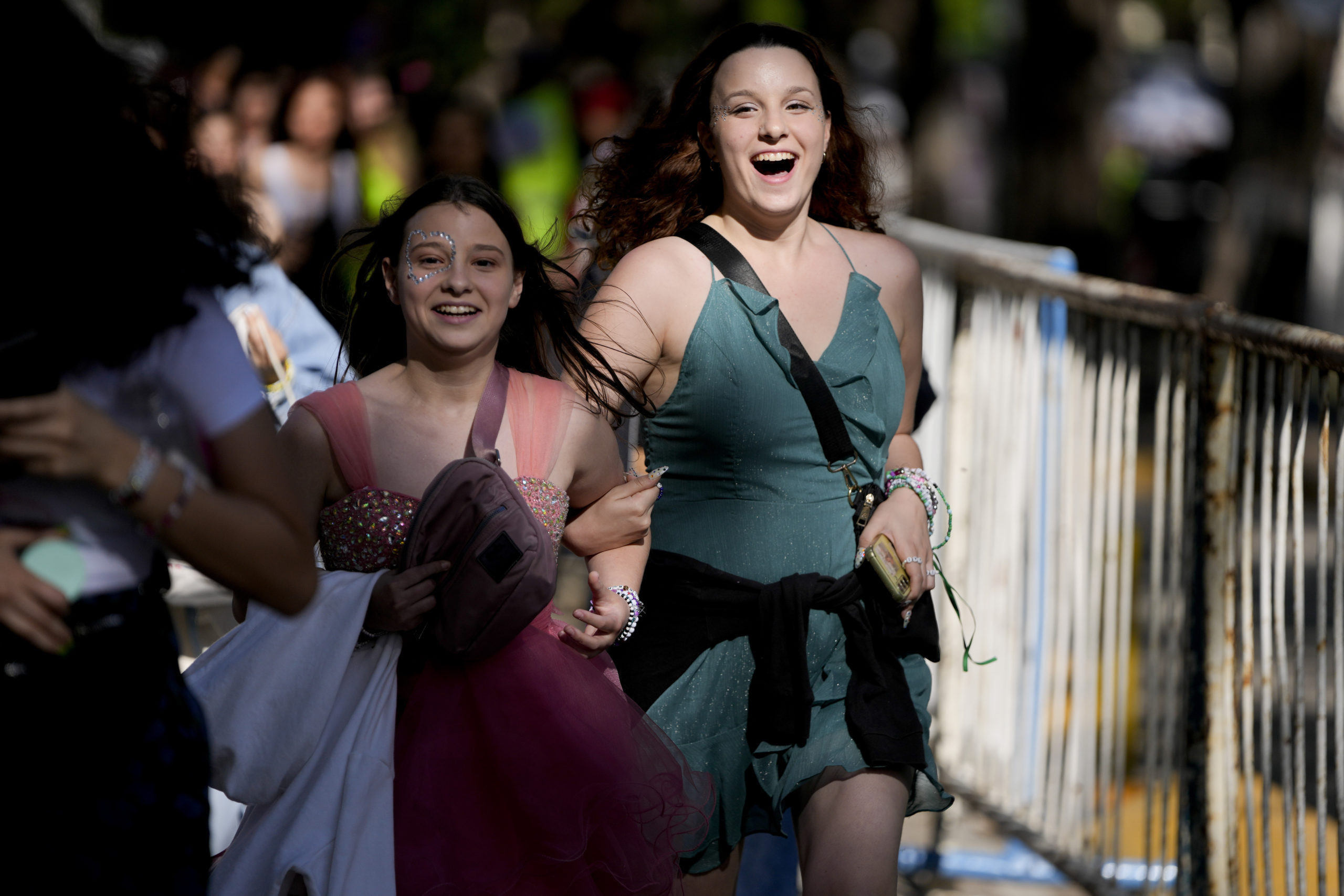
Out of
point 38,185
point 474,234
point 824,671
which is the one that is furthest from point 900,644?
point 38,185

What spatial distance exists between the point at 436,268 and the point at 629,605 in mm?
753

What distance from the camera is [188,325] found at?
71.3 inches

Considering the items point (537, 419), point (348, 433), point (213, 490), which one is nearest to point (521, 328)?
point (537, 419)

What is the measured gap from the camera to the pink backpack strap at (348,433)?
2.58 meters

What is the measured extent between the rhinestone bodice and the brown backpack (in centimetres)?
8

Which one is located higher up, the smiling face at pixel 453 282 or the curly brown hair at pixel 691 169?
the curly brown hair at pixel 691 169

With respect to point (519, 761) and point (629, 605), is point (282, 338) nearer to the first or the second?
point (629, 605)

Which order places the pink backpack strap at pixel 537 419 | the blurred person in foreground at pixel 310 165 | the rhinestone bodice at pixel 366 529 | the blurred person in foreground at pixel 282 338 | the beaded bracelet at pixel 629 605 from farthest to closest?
the blurred person in foreground at pixel 310 165, the blurred person in foreground at pixel 282 338, the beaded bracelet at pixel 629 605, the pink backpack strap at pixel 537 419, the rhinestone bodice at pixel 366 529

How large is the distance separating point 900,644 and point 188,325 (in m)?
1.83

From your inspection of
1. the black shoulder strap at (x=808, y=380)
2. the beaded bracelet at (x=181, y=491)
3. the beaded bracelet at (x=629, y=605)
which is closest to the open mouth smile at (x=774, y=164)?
the black shoulder strap at (x=808, y=380)

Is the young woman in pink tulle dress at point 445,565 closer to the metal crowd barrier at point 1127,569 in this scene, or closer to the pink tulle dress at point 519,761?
the pink tulle dress at point 519,761

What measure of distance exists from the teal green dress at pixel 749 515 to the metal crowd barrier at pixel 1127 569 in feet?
2.85

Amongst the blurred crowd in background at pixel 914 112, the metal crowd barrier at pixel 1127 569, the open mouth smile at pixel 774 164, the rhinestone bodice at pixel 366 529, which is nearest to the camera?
the rhinestone bodice at pixel 366 529

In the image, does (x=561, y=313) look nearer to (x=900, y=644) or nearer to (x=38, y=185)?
(x=900, y=644)
